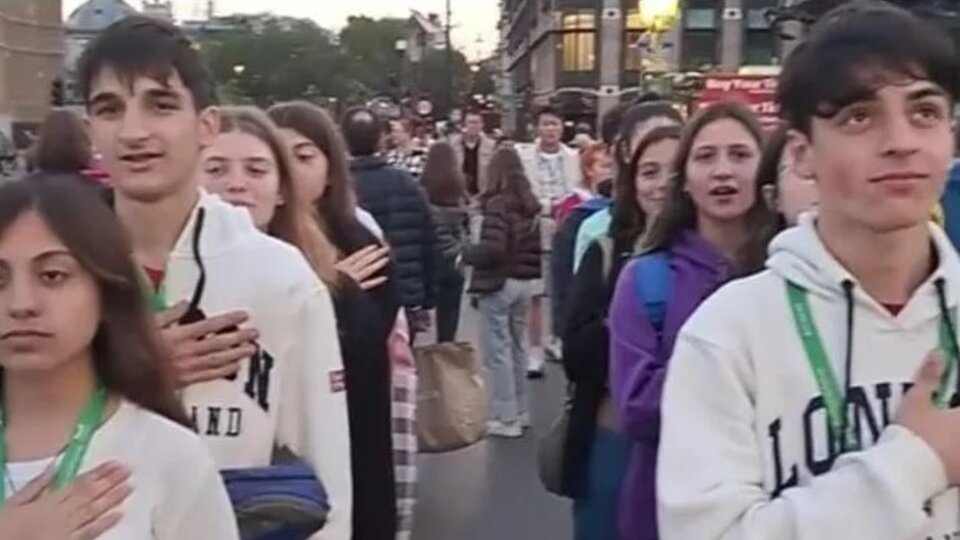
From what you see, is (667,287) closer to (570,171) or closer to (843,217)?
(843,217)

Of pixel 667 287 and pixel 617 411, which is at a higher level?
pixel 667 287

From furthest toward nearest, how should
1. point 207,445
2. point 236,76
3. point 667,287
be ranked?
point 236,76, point 667,287, point 207,445

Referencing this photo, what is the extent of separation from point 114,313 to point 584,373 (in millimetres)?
2108

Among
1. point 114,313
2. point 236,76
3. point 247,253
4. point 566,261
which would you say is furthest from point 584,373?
point 236,76

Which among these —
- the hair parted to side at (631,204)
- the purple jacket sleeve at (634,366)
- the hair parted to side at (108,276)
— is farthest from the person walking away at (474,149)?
the hair parted to side at (108,276)

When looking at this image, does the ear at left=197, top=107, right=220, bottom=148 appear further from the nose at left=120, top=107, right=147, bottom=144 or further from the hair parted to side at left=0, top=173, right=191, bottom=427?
the hair parted to side at left=0, top=173, right=191, bottom=427

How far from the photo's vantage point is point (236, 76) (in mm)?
102188

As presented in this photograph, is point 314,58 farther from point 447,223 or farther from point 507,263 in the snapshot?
point 507,263

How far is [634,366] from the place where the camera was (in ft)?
12.2

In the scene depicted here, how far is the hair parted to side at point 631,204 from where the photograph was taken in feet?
15.6

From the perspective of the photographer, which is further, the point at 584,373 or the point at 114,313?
the point at 584,373

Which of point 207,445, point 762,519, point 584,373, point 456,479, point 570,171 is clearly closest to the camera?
point 762,519

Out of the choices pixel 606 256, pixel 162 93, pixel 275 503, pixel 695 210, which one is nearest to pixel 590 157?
pixel 606 256

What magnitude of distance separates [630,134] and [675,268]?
1887 mm
